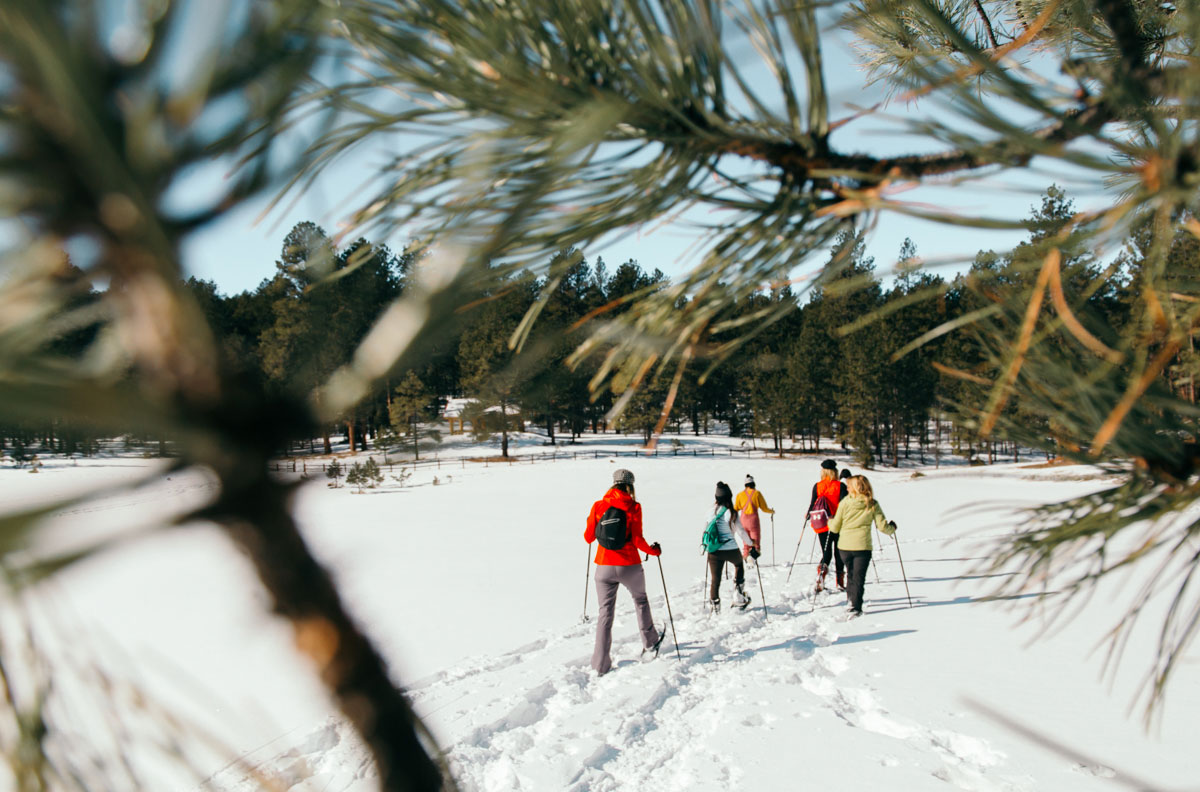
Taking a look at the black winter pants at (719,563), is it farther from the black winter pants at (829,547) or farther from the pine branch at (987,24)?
the pine branch at (987,24)

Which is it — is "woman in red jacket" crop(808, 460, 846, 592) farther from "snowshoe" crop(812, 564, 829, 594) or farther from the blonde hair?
the blonde hair

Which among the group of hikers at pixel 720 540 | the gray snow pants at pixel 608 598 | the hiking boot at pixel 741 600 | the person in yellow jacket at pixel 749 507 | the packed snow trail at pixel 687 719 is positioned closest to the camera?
the packed snow trail at pixel 687 719

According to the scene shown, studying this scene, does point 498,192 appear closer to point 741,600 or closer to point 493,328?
point 493,328

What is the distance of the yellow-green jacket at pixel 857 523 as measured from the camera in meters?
7.98

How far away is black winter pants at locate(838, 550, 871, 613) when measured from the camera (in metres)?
8.04

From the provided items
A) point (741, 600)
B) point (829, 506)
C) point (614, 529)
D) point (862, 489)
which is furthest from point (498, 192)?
point (829, 506)

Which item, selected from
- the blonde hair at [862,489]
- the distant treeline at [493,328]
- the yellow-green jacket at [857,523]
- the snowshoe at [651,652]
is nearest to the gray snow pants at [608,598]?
the snowshoe at [651,652]

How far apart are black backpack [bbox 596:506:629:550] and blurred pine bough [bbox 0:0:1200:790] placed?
4.98m

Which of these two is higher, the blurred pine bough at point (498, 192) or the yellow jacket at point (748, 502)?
the blurred pine bough at point (498, 192)

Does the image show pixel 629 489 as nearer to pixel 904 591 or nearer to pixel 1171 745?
pixel 1171 745

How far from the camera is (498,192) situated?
3.06 ft

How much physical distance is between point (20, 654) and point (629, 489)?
21.1 ft

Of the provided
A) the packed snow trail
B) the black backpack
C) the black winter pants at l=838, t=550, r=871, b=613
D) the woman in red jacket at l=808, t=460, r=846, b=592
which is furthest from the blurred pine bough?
the woman in red jacket at l=808, t=460, r=846, b=592

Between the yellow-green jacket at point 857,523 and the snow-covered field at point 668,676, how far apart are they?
941mm
